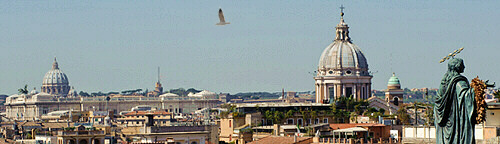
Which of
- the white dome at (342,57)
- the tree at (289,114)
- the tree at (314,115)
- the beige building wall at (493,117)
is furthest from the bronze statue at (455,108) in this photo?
the white dome at (342,57)

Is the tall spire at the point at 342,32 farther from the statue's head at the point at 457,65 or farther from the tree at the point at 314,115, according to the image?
the statue's head at the point at 457,65

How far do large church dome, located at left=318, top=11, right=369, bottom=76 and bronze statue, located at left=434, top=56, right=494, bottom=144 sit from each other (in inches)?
4518

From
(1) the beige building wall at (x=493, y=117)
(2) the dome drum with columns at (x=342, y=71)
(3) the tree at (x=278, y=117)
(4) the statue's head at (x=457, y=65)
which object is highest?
(2) the dome drum with columns at (x=342, y=71)

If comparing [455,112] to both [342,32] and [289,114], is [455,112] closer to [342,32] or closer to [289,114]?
[289,114]

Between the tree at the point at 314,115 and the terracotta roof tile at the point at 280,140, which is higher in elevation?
the tree at the point at 314,115

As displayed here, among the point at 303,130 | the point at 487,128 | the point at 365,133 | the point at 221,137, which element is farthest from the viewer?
the point at 221,137

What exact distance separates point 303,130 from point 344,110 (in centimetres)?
2469

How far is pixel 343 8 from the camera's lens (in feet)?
478

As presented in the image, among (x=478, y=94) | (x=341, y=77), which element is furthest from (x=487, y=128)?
(x=341, y=77)

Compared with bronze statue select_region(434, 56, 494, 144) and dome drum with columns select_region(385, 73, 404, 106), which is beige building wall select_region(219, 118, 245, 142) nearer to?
dome drum with columns select_region(385, 73, 404, 106)

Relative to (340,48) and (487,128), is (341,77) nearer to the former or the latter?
(340,48)

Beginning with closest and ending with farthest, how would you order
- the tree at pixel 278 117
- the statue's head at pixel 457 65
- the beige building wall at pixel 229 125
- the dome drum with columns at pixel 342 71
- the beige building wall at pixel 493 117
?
the statue's head at pixel 457 65 < the beige building wall at pixel 493 117 < the beige building wall at pixel 229 125 < the tree at pixel 278 117 < the dome drum with columns at pixel 342 71

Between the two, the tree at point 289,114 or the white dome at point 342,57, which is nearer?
the tree at point 289,114

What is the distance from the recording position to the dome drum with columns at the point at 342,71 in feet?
454
